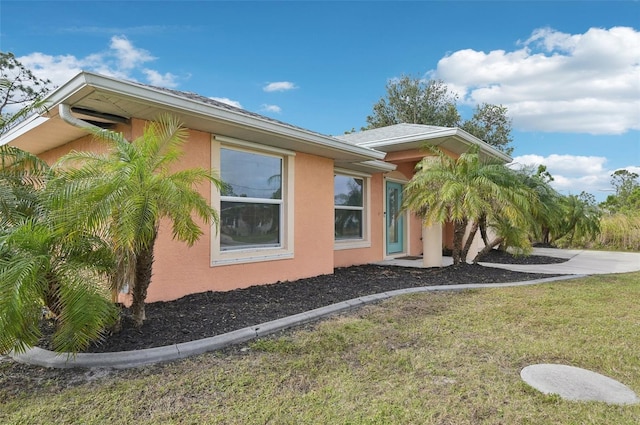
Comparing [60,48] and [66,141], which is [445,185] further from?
[60,48]

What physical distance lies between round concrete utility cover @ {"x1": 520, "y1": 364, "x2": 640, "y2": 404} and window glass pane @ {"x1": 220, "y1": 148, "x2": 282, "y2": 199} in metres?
4.86

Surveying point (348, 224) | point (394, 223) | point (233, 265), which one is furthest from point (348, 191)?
point (233, 265)

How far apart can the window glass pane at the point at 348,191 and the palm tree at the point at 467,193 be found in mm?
1896

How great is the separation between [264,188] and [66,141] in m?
3.61

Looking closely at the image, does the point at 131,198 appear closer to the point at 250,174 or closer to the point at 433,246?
the point at 250,174

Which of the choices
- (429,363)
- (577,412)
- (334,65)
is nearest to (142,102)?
(429,363)

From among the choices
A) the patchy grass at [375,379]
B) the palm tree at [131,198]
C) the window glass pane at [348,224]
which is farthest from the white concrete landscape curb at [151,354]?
the window glass pane at [348,224]

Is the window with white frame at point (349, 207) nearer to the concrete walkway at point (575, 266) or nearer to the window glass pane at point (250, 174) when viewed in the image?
the concrete walkway at point (575, 266)

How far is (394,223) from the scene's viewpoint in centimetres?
1195

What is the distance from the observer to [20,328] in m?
2.94

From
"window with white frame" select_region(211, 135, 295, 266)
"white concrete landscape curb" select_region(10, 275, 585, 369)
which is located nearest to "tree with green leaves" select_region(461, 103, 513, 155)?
"window with white frame" select_region(211, 135, 295, 266)

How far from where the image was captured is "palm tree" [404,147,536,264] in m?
7.91

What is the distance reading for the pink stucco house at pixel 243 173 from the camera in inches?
192

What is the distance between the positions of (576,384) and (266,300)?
13.4ft
